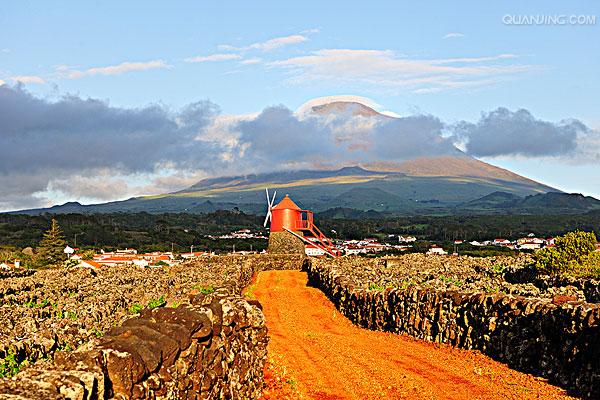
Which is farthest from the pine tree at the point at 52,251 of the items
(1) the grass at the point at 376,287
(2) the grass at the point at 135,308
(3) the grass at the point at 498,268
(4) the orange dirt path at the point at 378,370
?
(2) the grass at the point at 135,308

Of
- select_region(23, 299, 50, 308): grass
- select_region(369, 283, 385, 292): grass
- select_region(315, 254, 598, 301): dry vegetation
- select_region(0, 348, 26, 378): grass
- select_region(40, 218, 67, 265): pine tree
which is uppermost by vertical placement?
select_region(0, 348, 26, 378): grass

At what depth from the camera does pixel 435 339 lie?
23.3 meters

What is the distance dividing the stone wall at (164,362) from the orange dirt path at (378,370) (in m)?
2.09

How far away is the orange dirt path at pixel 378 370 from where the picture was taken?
1623 cm

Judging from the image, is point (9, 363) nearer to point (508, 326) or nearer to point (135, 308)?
point (135, 308)

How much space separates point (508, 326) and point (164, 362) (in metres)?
13.1

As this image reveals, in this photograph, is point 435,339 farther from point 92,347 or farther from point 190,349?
point 92,347

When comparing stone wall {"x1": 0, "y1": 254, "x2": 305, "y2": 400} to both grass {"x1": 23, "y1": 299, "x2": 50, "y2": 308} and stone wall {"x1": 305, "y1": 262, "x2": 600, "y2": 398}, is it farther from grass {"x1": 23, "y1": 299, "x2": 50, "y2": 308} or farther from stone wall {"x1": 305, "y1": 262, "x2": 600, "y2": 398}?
grass {"x1": 23, "y1": 299, "x2": 50, "y2": 308}

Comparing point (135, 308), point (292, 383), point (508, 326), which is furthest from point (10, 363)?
point (508, 326)

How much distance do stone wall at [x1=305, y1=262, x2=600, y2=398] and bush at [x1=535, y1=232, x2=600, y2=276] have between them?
603 inches

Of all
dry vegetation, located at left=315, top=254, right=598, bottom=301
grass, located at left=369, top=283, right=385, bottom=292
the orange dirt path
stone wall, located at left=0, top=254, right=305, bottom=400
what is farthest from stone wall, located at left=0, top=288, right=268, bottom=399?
dry vegetation, located at left=315, top=254, right=598, bottom=301

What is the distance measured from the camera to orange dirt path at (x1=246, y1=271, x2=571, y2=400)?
1623 centimetres

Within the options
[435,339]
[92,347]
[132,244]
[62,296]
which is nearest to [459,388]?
[435,339]

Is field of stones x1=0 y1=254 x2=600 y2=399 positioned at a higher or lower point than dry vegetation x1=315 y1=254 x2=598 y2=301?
higher
